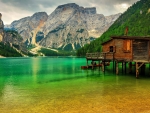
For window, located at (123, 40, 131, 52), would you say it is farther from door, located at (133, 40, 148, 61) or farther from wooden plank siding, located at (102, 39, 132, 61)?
door, located at (133, 40, 148, 61)

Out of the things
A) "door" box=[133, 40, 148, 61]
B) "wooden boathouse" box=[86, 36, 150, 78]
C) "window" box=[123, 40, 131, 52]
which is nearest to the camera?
"wooden boathouse" box=[86, 36, 150, 78]

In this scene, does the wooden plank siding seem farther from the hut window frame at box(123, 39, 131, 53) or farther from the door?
the door

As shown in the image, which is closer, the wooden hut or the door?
the wooden hut

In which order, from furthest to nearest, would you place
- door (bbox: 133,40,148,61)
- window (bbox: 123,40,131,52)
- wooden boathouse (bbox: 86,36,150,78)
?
window (bbox: 123,40,131,52) → door (bbox: 133,40,148,61) → wooden boathouse (bbox: 86,36,150,78)

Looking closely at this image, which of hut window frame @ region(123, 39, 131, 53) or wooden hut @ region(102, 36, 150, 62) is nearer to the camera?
wooden hut @ region(102, 36, 150, 62)

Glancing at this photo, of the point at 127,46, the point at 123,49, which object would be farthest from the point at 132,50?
the point at 123,49

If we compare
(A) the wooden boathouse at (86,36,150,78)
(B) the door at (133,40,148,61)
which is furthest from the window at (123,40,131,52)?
(B) the door at (133,40,148,61)

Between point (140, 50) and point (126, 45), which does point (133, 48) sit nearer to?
point (140, 50)

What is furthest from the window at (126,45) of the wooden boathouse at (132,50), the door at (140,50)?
the door at (140,50)

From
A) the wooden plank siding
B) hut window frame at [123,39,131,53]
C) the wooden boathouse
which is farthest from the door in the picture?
hut window frame at [123,39,131,53]

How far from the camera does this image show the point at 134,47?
140 feet

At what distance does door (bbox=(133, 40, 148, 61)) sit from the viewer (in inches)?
1606

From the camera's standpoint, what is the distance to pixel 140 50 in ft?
137

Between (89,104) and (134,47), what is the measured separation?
84.5ft
